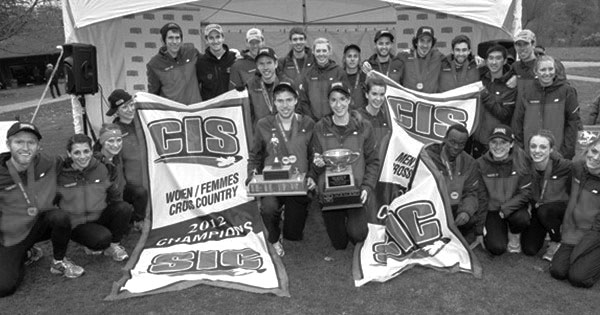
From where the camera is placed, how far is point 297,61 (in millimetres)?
6168

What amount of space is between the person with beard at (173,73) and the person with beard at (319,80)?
61.4 inches

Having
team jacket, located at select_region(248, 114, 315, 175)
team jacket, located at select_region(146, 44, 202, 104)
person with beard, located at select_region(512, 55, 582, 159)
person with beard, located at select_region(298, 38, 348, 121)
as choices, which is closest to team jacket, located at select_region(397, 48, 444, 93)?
person with beard, located at select_region(298, 38, 348, 121)

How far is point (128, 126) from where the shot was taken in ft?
17.9

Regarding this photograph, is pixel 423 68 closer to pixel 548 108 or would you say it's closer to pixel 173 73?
pixel 548 108

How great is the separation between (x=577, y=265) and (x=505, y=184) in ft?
3.07

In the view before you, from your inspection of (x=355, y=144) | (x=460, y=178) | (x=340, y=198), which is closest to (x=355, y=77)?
(x=355, y=144)

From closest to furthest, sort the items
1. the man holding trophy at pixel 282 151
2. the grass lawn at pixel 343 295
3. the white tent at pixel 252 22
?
the grass lawn at pixel 343 295
the man holding trophy at pixel 282 151
the white tent at pixel 252 22

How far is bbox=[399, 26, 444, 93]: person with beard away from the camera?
238 inches

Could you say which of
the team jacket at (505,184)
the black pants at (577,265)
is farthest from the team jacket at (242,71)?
the black pants at (577,265)

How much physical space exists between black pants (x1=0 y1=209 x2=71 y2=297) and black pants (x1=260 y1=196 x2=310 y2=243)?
5.94 ft

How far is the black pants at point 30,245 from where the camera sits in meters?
4.19

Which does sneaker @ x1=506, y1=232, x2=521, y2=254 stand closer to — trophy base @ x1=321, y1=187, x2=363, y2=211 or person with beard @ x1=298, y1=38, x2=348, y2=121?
trophy base @ x1=321, y1=187, x2=363, y2=211

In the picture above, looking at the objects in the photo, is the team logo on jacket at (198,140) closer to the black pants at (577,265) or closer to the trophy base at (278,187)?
the trophy base at (278,187)

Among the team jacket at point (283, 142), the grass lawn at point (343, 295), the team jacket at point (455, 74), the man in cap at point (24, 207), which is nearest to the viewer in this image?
the grass lawn at point (343, 295)
